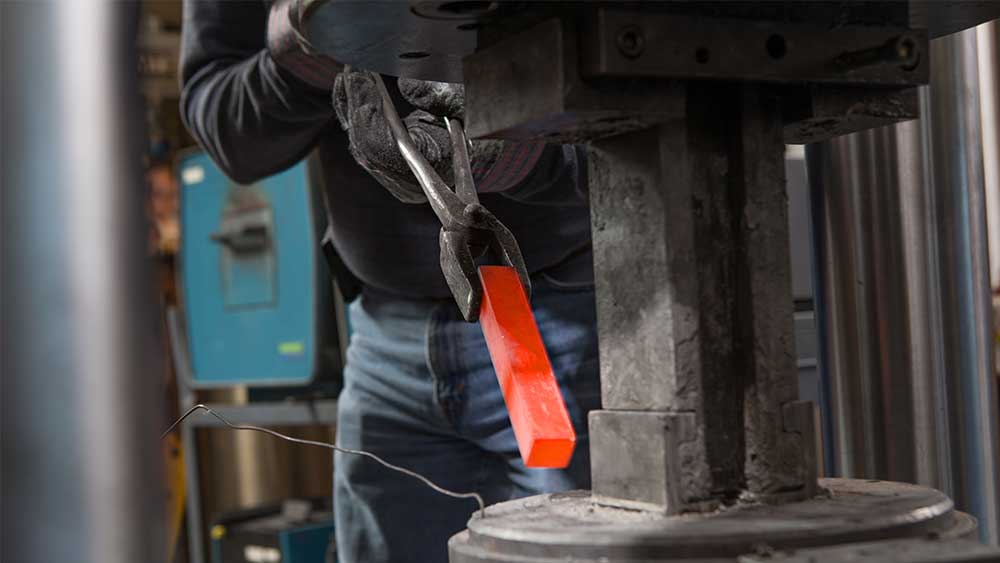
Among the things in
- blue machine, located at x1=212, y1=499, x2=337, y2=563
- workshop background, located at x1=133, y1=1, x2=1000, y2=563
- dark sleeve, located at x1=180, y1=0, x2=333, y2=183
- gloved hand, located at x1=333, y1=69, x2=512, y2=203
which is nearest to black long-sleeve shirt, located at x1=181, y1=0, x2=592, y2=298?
dark sleeve, located at x1=180, y1=0, x2=333, y2=183

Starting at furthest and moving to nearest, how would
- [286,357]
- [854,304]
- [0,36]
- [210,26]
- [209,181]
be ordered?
[209,181]
[286,357]
[210,26]
[854,304]
[0,36]

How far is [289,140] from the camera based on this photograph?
1.20 m

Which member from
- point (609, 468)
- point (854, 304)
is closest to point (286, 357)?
point (854, 304)

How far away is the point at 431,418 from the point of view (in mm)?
1203

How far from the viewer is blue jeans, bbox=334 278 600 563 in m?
1.14

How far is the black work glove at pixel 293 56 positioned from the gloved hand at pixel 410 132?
0.30 ft

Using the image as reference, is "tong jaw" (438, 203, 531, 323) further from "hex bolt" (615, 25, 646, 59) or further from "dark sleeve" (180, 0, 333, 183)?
"dark sleeve" (180, 0, 333, 183)

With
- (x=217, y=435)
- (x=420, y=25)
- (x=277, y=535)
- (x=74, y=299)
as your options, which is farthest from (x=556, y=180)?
(x=217, y=435)

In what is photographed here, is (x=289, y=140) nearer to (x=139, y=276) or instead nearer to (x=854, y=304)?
(x=854, y=304)

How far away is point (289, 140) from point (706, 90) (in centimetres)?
73

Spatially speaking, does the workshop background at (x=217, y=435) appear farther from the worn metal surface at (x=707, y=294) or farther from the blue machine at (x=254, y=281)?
the worn metal surface at (x=707, y=294)

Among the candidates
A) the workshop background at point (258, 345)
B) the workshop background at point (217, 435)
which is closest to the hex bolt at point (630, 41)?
the workshop background at point (258, 345)

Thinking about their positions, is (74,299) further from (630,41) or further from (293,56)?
(293,56)

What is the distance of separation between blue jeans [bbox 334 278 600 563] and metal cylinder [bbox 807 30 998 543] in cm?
29
